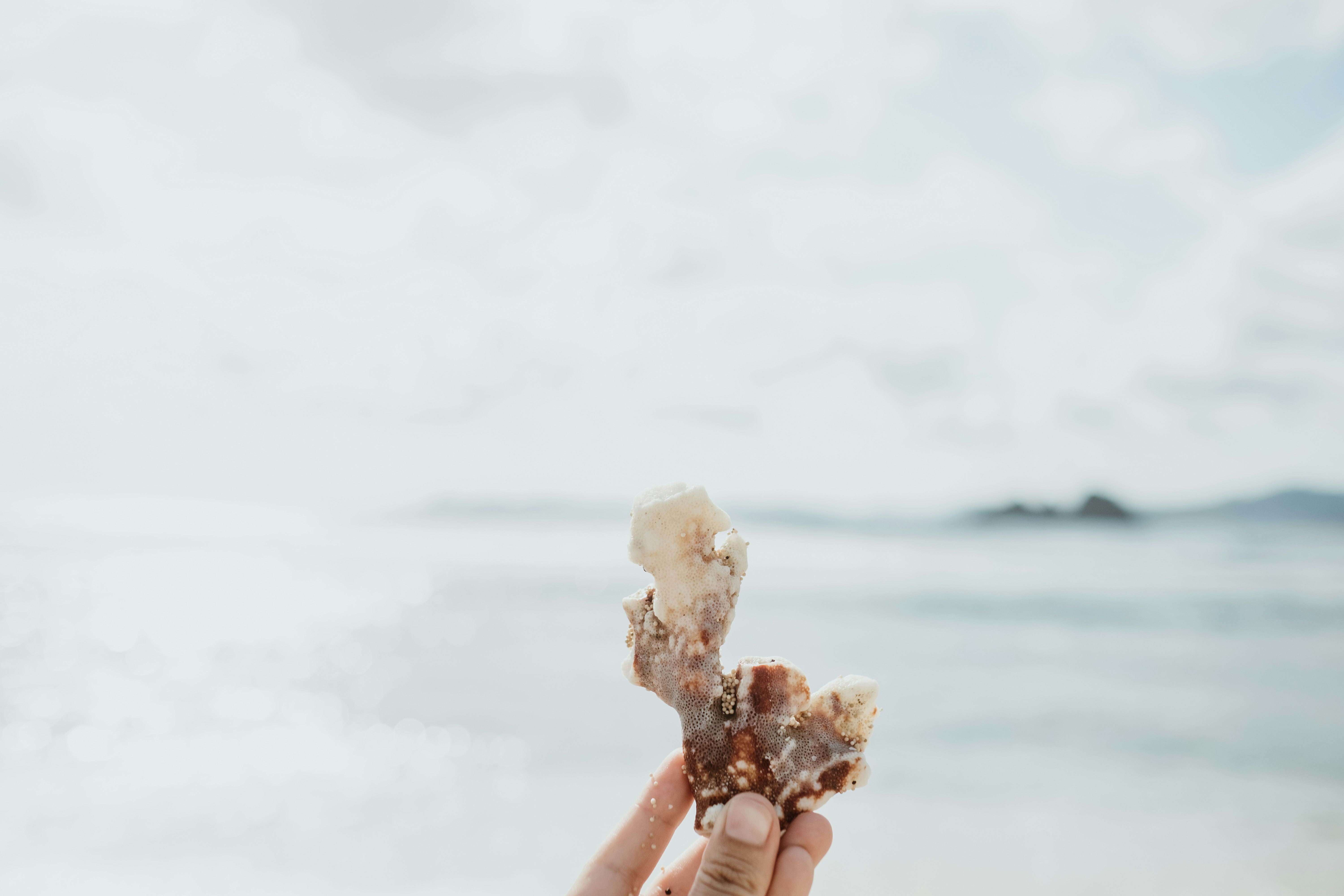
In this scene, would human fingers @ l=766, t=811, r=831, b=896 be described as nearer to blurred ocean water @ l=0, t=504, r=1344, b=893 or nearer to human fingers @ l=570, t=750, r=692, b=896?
human fingers @ l=570, t=750, r=692, b=896

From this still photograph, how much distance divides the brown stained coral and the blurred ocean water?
358 centimetres

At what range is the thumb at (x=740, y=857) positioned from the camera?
2158 millimetres

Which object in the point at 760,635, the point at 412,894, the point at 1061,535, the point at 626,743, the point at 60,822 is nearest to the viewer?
the point at 412,894

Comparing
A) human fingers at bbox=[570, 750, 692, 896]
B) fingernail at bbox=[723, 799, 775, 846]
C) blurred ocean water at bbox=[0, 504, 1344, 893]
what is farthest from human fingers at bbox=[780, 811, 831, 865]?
blurred ocean water at bbox=[0, 504, 1344, 893]

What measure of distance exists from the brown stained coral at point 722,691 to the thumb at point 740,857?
7.6 inches

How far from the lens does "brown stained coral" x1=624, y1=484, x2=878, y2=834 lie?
240 centimetres

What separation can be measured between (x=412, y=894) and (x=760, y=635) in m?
8.94

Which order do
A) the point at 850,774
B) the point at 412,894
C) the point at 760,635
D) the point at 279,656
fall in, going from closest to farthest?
the point at 850,774, the point at 412,894, the point at 279,656, the point at 760,635

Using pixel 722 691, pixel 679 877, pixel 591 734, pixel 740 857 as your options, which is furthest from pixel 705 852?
pixel 591 734

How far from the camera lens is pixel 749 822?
2.19m

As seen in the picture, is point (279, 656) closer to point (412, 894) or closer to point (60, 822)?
point (60, 822)

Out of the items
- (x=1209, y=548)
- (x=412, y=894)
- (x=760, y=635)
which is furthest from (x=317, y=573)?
(x=1209, y=548)

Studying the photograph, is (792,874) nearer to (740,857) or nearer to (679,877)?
(740,857)

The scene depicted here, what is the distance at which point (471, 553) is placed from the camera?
29859mm
